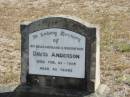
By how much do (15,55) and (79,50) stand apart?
3370 millimetres

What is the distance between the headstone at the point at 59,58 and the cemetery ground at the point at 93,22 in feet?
2.55

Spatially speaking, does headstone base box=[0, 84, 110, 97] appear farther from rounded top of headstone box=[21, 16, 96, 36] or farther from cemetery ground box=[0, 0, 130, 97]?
rounded top of headstone box=[21, 16, 96, 36]

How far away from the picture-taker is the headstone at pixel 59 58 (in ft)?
20.2

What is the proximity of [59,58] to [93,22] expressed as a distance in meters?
5.97

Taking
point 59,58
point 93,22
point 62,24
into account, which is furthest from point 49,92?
point 93,22

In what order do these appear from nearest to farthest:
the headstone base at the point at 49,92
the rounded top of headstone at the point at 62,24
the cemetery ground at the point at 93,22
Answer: the rounded top of headstone at the point at 62,24, the headstone base at the point at 49,92, the cemetery ground at the point at 93,22

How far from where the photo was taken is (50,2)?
15.5 meters

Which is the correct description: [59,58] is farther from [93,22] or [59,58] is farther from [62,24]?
[93,22]

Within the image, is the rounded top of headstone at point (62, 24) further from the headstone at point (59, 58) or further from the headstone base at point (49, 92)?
the headstone base at point (49, 92)

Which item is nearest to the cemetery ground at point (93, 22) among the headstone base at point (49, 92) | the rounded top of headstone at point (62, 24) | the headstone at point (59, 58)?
the headstone base at point (49, 92)

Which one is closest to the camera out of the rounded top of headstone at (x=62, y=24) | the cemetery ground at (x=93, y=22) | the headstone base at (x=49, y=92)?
the rounded top of headstone at (x=62, y=24)

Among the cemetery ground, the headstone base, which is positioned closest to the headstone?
the headstone base

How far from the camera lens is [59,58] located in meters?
6.30

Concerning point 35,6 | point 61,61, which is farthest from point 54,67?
point 35,6
